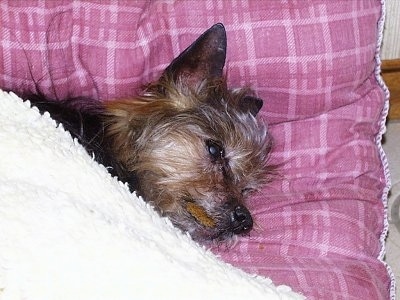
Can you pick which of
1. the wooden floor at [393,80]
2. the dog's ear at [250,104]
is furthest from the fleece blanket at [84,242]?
the wooden floor at [393,80]

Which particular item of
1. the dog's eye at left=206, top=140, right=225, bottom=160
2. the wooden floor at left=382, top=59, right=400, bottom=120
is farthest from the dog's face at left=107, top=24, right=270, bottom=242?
the wooden floor at left=382, top=59, right=400, bottom=120

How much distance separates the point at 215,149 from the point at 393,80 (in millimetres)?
1094

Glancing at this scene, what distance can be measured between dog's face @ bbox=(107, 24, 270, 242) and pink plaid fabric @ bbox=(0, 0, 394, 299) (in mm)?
110

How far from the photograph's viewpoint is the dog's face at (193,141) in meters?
2.29

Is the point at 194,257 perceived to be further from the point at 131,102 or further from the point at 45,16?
the point at 45,16

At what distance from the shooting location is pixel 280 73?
2.48 m

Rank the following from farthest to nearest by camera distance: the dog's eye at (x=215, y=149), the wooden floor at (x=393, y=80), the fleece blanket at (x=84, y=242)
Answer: the wooden floor at (x=393, y=80) < the dog's eye at (x=215, y=149) < the fleece blanket at (x=84, y=242)

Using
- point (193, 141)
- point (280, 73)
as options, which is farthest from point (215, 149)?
point (280, 73)

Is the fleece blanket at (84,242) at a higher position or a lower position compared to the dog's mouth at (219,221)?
higher

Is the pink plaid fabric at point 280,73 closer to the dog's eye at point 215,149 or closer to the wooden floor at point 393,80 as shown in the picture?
the dog's eye at point 215,149

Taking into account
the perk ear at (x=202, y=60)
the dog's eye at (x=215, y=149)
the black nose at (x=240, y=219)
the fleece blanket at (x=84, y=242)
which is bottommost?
the black nose at (x=240, y=219)

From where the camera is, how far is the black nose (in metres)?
2.29

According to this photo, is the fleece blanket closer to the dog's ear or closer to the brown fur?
the brown fur

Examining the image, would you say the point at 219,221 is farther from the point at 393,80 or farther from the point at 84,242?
the point at 393,80
